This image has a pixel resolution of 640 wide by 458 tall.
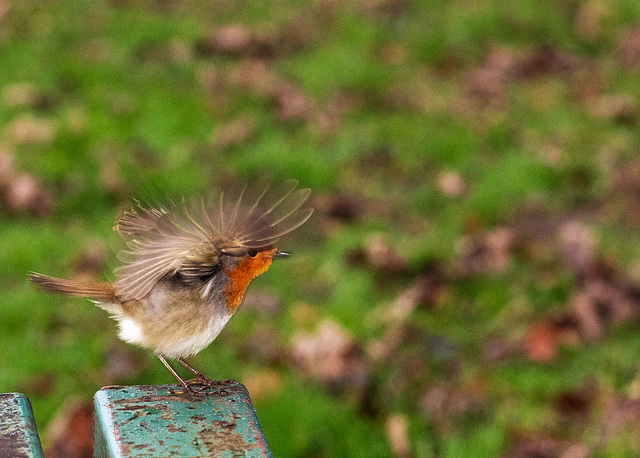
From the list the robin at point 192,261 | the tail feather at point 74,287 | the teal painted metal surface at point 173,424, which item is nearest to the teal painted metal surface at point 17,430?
the teal painted metal surface at point 173,424

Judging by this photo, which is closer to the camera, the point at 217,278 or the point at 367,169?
the point at 217,278

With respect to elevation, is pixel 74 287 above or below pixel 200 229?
above

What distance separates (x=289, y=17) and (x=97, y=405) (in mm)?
5929

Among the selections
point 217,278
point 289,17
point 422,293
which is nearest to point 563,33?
point 289,17

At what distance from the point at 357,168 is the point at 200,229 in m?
3.40

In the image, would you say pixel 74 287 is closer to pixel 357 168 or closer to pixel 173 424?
pixel 173 424

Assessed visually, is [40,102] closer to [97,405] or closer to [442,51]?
[442,51]

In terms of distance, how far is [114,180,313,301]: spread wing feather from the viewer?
2.29 metres

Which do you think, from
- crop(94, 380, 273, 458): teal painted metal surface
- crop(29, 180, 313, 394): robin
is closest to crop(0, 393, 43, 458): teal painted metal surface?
crop(94, 380, 273, 458): teal painted metal surface

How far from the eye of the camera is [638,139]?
5.84 m

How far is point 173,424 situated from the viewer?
1.61 m

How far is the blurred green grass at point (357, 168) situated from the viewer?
153 inches

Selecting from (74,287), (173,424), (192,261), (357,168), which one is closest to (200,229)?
(192,261)

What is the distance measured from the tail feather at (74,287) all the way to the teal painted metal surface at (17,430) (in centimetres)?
84
